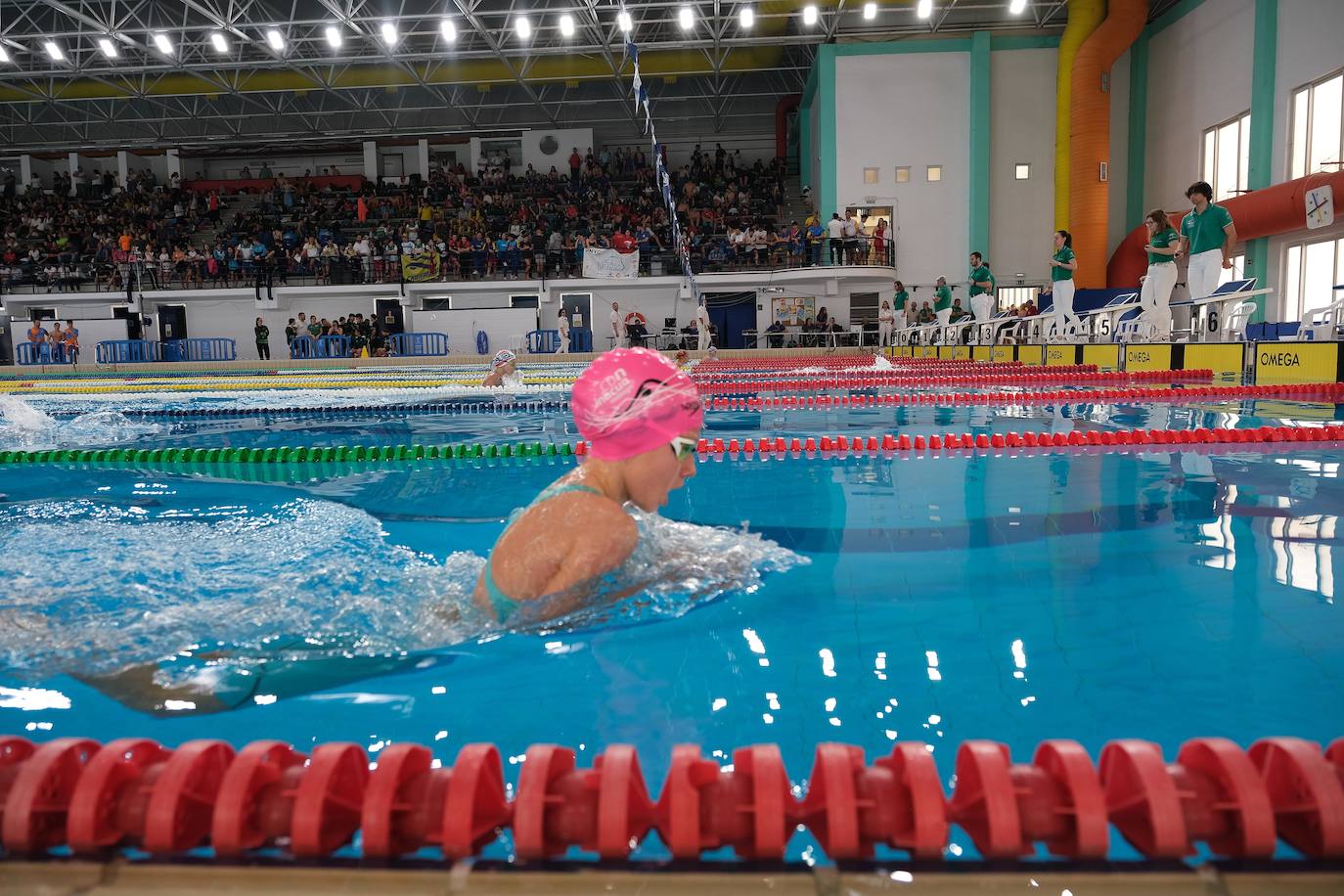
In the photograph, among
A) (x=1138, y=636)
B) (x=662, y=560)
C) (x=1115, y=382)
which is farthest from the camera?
(x=1115, y=382)

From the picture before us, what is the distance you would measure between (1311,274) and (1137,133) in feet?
23.2

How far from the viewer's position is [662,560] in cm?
276

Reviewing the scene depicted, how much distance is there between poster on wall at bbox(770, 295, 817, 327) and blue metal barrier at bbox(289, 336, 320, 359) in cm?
1229

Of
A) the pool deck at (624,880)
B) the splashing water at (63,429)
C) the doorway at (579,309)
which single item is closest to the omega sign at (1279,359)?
the pool deck at (624,880)

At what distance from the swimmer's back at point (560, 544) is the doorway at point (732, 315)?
22858 millimetres

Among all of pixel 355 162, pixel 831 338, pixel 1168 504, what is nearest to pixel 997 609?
pixel 1168 504

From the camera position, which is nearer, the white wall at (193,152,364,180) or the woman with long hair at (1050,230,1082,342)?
the woman with long hair at (1050,230,1082,342)

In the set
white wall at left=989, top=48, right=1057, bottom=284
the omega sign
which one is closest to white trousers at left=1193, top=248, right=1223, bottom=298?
the omega sign

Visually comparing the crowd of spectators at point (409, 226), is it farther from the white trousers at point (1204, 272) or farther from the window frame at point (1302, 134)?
the white trousers at point (1204, 272)

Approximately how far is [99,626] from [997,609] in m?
2.50

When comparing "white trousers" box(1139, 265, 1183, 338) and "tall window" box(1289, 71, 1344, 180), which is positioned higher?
"tall window" box(1289, 71, 1344, 180)

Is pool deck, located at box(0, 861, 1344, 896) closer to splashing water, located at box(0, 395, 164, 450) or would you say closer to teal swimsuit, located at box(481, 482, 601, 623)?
teal swimsuit, located at box(481, 482, 601, 623)

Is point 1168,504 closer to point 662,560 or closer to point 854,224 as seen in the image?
point 662,560

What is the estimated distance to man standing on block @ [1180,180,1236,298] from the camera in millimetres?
8383
